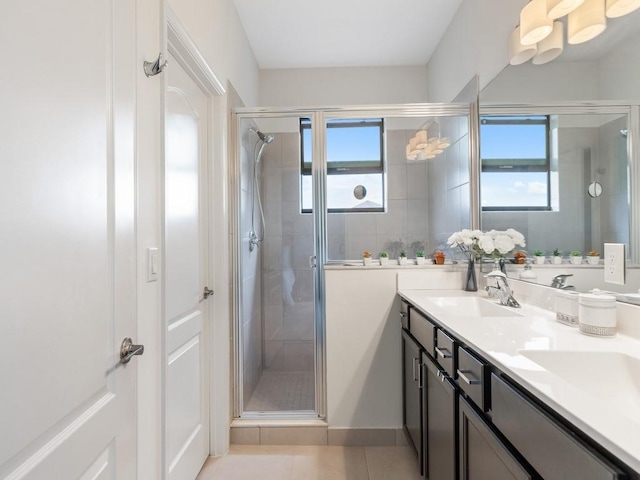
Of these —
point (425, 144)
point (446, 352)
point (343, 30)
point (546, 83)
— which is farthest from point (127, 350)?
point (343, 30)

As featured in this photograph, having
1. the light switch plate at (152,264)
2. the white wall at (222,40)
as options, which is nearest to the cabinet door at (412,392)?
the light switch plate at (152,264)

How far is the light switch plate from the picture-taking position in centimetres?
120

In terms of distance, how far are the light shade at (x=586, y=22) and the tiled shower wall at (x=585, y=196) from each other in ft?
1.09

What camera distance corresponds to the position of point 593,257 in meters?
1.31

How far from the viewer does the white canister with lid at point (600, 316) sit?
1.11 m

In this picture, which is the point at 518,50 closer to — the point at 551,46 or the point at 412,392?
the point at 551,46

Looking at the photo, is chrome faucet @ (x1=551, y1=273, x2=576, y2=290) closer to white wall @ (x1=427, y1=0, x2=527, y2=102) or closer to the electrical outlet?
the electrical outlet

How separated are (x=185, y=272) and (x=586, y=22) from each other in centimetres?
193

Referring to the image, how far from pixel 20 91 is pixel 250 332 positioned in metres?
1.94

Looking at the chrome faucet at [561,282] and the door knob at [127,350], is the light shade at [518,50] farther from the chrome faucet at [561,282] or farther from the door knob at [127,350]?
the door knob at [127,350]

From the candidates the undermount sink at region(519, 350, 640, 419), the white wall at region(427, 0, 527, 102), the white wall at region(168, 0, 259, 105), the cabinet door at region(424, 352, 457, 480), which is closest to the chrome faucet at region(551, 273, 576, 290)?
the undermount sink at region(519, 350, 640, 419)

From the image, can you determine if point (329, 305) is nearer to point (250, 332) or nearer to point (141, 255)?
point (250, 332)

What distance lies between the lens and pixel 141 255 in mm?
1157

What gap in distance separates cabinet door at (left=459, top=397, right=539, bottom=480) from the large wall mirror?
689 millimetres
